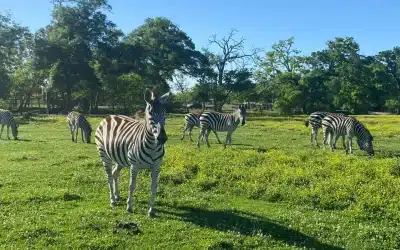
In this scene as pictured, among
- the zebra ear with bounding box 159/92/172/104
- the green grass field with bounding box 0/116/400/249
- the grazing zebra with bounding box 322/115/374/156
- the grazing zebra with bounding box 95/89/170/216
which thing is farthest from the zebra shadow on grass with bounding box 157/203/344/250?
the grazing zebra with bounding box 322/115/374/156

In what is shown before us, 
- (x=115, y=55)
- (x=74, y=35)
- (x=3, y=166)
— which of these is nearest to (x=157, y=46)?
(x=115, y=55)

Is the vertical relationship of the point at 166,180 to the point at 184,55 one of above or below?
below

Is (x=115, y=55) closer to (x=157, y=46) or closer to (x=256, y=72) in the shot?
(x=157, y=46)

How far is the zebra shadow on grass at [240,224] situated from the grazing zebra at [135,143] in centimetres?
101

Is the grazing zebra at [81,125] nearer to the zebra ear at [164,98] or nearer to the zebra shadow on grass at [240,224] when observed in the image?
the zebra shadow on grass at [240,224]

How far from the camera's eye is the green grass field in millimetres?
8711

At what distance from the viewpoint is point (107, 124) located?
12.0 metres

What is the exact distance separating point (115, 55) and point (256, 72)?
34.4 meters

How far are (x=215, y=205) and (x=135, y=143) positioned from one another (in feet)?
9.47

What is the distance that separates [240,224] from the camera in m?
9.71

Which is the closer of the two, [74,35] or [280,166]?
[280,166]

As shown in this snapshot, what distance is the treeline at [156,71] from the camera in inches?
→ 2702

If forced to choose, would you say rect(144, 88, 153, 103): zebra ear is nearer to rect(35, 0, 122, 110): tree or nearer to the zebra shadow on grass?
the zebra shadow on grass

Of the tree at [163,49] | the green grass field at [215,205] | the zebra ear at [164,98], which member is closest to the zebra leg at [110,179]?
the green grass field at [215,205]
